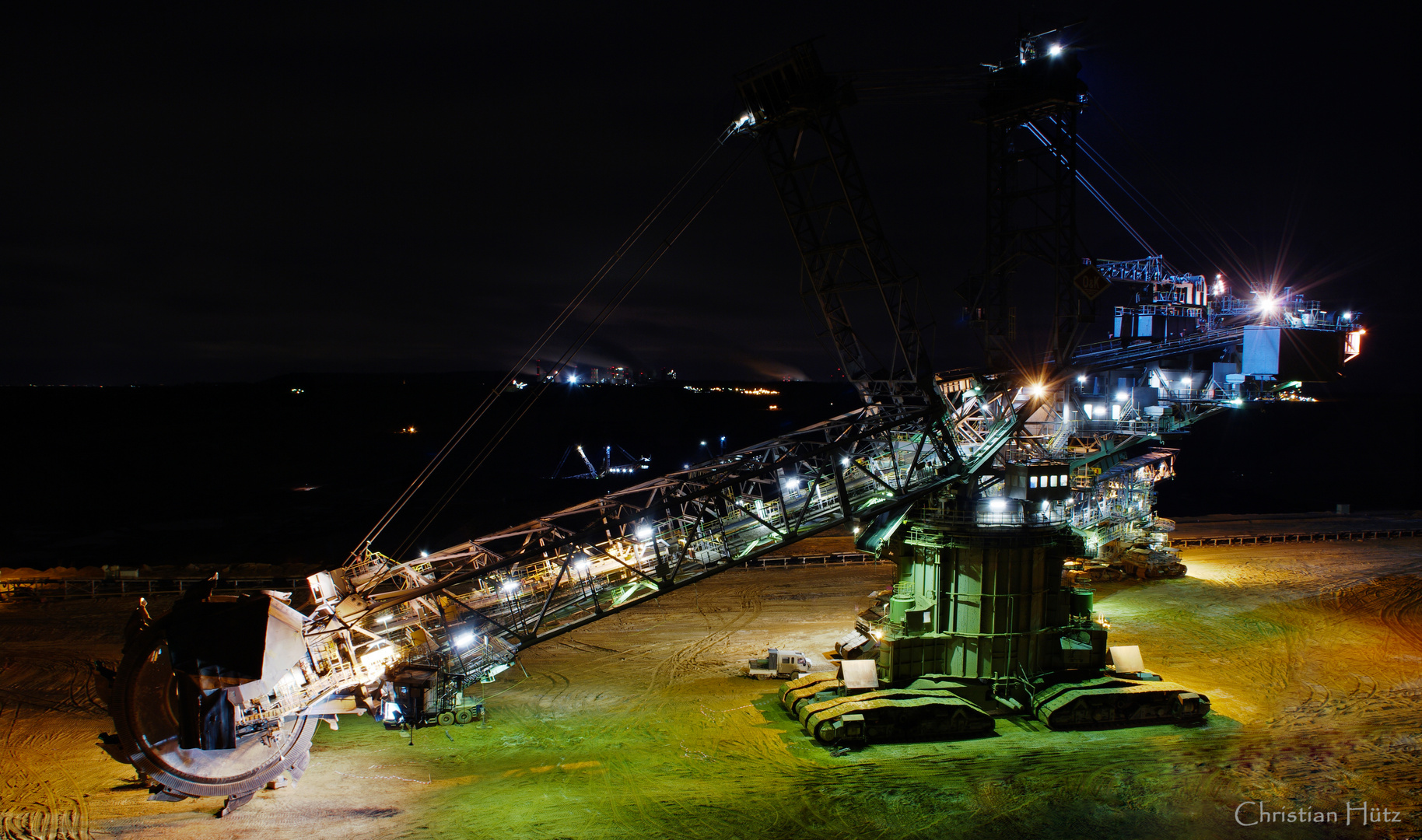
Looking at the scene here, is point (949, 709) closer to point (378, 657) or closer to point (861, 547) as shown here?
point (861, 547)

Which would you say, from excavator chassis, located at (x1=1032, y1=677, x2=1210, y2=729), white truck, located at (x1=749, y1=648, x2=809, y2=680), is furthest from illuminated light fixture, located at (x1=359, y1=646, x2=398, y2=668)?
excavator chassis, located at (x1=1032, y1=677, x2=1210, y2=729)

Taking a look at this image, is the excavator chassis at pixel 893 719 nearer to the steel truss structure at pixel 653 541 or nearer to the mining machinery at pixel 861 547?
the mining machinery at pixel 861 547

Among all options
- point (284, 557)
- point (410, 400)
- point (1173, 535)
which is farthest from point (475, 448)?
→ point (1173, 535)

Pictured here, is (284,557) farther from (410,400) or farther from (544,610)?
(410,400)

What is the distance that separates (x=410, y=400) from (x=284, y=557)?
398 feet

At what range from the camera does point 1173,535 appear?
49812 mm

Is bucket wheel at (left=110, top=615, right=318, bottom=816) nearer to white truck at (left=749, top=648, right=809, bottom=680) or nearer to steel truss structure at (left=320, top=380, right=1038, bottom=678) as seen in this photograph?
steel truss structure at (left=320, top=380, right=1038, bottom=678)

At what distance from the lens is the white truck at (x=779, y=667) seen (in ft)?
83.0

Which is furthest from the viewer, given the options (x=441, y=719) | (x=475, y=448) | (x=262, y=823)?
(x=475, y=448)

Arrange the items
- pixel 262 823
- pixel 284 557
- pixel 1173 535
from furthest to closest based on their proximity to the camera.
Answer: pixel 284 557, pixel 1173 535, pixel 262 823

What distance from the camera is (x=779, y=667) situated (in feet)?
83.6

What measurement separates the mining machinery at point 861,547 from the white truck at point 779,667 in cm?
162

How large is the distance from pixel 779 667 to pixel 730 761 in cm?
631

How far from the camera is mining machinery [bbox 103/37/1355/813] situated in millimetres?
16734
